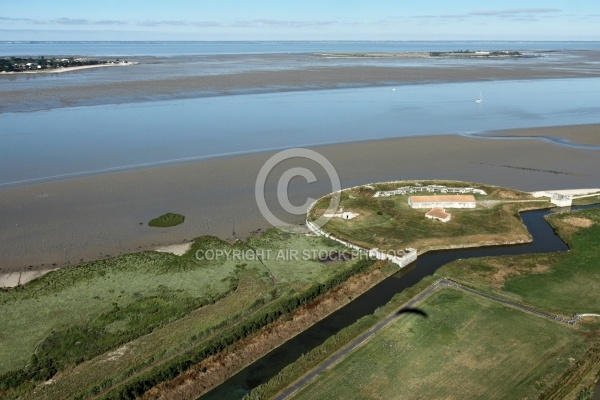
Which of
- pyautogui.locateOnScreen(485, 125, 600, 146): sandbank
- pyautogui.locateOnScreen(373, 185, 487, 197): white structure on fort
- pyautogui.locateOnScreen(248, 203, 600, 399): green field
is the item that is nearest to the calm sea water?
pyautogui.locateOnScreen(485, 125, 600, 146): sandbank

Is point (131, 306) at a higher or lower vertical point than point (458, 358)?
higher

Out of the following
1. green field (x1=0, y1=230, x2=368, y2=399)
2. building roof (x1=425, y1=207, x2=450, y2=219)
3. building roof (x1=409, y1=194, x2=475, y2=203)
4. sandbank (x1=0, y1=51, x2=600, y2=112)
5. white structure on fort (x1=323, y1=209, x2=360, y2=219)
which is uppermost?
sandbank (x1=0, y1=51, x2=600, y2=112)

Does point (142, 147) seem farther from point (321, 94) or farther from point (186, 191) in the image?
point (321, 94)

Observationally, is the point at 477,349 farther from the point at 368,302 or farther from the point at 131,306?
the point at 131,306

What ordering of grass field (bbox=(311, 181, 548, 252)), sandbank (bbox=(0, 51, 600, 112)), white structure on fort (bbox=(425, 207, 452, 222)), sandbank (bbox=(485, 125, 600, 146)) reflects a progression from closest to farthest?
grass field (bbox=(311, 181, 548, 252)) < white structure on fort (bbox=(425, 207, 452, 222)) < sandbank (bbox=(485, 125, 600, 146)) < sandbank (bbox=(0, 51, 600, 112))

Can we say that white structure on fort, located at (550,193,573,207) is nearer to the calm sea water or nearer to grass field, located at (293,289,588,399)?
grass field, located at (293,289,588,399)

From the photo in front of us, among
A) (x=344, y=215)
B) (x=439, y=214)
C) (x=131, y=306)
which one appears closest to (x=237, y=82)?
(x=344, y=215)
